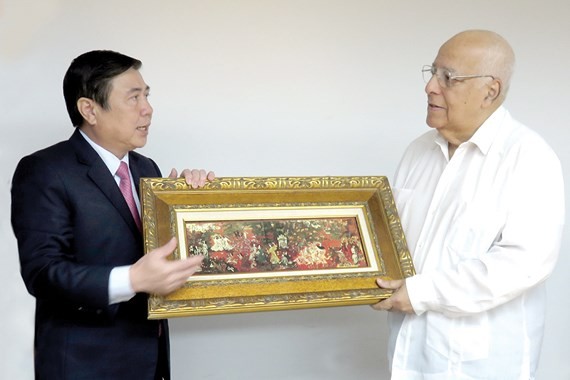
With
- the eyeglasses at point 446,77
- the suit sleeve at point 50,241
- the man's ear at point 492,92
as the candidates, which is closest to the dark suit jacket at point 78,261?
the suit sleeve at point 50,241

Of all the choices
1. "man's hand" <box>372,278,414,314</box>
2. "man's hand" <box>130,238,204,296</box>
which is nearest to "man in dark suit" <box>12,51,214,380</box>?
"man's hand" <box>130,238,204,296</box>

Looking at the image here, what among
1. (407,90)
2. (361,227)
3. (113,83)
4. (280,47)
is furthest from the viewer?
(407,90)

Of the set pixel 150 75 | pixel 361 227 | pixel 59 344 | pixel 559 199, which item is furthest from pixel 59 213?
pixel 559 199

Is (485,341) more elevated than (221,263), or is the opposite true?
(221,263)

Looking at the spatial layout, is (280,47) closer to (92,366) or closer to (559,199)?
(559,199)

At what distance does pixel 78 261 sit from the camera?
5.85ft

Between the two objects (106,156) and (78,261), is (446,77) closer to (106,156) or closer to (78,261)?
(106,156)

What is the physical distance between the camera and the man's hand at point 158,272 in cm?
161

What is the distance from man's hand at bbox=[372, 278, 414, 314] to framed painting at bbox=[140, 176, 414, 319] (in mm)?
27

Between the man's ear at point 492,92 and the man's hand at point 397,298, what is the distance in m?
0.65

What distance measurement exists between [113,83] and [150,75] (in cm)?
Answer: 90

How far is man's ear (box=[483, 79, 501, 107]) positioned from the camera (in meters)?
2.01

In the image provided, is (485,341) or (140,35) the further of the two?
(140,35)

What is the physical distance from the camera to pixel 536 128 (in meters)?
3.32
